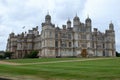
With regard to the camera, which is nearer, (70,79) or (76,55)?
(70,79)

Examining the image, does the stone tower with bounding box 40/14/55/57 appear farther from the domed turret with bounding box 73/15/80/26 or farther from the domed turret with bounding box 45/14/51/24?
the domed turret with bounding box 73/15/80/26

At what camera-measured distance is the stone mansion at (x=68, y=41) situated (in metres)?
86.5

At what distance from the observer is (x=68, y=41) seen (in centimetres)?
8969

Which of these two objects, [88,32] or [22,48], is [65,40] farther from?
[22,48]

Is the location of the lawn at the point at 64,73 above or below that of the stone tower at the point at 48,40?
below

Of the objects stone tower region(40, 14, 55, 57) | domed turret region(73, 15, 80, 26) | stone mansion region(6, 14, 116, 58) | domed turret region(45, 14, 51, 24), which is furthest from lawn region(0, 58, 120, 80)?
domed turret region(73, 15, 80, 26)

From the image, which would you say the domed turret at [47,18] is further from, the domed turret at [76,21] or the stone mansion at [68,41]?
the domed turret at [76,21]

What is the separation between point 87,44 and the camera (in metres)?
92.4

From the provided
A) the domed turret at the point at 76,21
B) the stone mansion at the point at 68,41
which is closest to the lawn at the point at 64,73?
the stone mansion at the point at 68,41

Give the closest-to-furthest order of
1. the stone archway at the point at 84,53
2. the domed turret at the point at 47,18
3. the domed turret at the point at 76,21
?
1. the domed turret at the point at 47,18
2. the stone archway at the point at 84,53
3. the domed turret at the point at 76,21

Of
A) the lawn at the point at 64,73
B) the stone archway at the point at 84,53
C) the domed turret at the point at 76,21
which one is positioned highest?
the domed turret at the point at 76,21

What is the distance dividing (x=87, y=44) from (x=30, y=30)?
26.1 meters

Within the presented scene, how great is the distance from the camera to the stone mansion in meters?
86.5

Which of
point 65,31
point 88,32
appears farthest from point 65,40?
point 88,32
